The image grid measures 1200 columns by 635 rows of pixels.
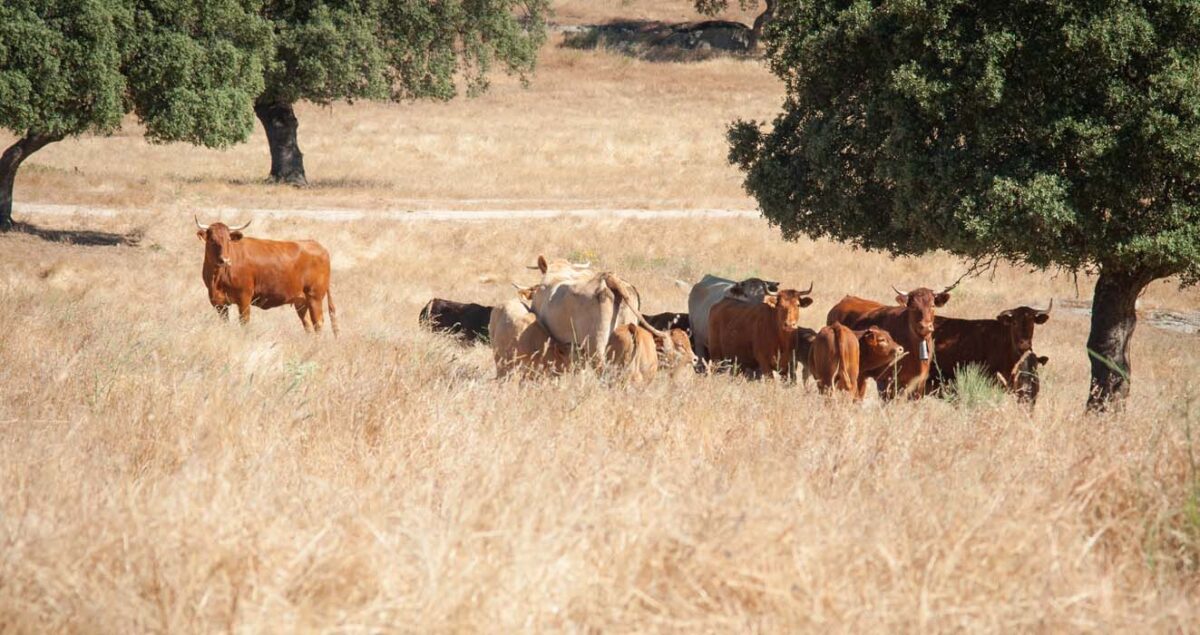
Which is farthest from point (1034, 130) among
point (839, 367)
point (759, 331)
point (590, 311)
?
point (590, 311)

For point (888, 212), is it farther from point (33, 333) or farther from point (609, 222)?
point (609, 222)

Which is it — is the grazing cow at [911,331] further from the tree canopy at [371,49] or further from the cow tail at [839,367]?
the tree canopy at [371,49]

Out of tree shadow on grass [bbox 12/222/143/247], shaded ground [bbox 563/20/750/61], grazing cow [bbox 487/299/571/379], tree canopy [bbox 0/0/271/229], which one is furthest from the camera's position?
shaded ground [bbox 563/20/750/61]

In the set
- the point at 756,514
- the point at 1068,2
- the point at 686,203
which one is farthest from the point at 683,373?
the point at 686,203

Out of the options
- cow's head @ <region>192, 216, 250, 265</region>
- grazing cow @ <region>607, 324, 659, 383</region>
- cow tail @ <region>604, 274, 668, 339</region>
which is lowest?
cow's head @ <region>192, 216, 250, 265</region>

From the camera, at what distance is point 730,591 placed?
145 inches

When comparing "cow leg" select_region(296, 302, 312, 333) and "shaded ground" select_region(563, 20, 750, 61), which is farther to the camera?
"shaded ground" select_region(563, 20, 750, 61)

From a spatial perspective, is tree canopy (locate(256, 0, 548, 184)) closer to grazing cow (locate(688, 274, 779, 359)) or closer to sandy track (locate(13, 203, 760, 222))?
sandy track (locate(13, 203, 760, 222))

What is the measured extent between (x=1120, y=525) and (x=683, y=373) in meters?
4.51

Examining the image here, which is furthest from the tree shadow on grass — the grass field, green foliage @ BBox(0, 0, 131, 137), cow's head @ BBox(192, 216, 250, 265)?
the grass field

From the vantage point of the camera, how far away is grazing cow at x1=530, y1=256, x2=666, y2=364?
926 centimetres

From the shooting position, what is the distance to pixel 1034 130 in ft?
42.2

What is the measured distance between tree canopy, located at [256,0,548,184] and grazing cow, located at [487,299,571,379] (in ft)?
68.9

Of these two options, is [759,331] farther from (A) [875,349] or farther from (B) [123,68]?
(B) [123,68]
